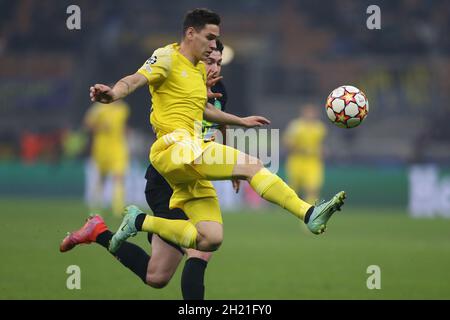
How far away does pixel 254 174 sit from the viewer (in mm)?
6316

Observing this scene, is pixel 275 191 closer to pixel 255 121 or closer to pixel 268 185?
pixel 268 185

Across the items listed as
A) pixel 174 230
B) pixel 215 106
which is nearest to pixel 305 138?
pixel 215 106

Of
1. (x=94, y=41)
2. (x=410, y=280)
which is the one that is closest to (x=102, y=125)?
(x=94, y=41)

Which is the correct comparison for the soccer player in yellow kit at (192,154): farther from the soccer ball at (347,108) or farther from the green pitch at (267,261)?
the green pitch at (267,261)

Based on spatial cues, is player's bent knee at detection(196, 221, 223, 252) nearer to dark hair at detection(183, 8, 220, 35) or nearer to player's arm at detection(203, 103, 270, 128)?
player's arm at detection(203, 103, 270, 128)

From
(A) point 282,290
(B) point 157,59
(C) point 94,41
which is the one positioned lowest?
(A) point 282,290

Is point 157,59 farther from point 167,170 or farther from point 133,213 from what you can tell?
point 133,213

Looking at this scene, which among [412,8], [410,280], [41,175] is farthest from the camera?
[412,8]

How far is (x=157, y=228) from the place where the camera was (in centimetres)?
675

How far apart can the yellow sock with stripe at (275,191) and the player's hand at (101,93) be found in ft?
3.76

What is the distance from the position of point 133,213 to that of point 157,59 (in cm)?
123

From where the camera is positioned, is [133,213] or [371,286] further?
[371,286]

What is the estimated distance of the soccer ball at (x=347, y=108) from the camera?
6777 millimetres

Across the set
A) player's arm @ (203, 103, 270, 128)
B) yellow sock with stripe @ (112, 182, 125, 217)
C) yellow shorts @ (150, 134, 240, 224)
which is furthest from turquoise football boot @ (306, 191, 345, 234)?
yellow sock with stripe @ (112, 182, 125, 217)
